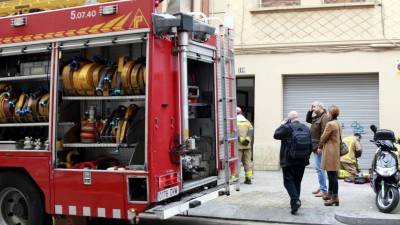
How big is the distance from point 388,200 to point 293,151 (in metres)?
1.76

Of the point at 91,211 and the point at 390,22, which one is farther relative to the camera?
the point at 390,22

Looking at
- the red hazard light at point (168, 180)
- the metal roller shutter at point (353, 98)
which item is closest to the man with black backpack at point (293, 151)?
the red hazard light at point (168, 180)

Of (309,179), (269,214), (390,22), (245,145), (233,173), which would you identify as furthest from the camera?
(390,22)

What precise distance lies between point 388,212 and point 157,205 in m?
4.09

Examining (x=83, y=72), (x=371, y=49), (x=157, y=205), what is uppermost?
(x=371, y=49)

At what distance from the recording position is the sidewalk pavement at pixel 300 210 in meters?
8.59

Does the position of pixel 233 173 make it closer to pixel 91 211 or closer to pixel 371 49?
pixel 91 211

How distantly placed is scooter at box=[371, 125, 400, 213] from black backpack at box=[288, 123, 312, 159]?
4.43 ft

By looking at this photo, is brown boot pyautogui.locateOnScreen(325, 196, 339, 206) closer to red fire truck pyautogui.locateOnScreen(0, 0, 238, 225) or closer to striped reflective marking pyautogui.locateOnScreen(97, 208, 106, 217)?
red fire truck pyautogui.locateOnScreen(0, 0, 238, 225)

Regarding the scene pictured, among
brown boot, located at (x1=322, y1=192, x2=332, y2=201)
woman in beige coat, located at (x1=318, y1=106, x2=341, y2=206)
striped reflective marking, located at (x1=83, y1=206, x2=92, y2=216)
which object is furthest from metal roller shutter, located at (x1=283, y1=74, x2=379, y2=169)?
striped reflective marking, located at (x1=83, y1=206, x2=92, y2=216)

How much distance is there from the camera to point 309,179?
1338 centimetres

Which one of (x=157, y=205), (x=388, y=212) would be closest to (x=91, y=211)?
(x=157, y=205)

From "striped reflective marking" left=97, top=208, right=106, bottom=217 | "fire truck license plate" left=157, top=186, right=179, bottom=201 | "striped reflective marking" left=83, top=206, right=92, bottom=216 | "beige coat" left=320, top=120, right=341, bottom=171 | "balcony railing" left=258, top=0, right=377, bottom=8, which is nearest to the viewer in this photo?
"fire truck license plate" left=157, top=186, right=179, bottom=201

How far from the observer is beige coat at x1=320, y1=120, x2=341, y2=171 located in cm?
928
